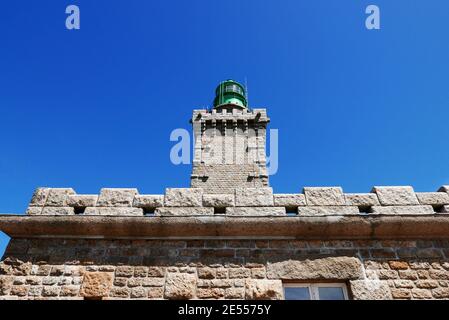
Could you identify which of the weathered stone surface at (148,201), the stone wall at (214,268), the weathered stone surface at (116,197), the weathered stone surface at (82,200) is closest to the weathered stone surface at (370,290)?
the stone wall at (214,268)

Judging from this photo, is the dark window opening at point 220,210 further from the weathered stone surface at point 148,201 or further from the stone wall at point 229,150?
the stone wall at point 229,150

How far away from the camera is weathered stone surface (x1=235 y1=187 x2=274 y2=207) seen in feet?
13.6

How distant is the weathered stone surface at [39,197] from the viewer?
424cm

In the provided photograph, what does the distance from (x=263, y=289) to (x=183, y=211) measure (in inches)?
56.2

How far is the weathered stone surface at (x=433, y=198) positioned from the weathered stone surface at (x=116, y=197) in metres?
4.00

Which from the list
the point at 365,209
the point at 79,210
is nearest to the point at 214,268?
the point at 79,210

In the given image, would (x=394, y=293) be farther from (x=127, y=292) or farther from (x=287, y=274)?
(x=127, y=292)

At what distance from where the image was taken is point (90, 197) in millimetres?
4262

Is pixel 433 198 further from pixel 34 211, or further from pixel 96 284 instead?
pixel 34 211

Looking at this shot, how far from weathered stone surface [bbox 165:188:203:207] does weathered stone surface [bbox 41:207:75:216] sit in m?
1.32

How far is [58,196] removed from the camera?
4289 millimetres

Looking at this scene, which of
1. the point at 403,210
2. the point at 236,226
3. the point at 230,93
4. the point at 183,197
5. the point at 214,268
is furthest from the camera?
the point at 230,93
